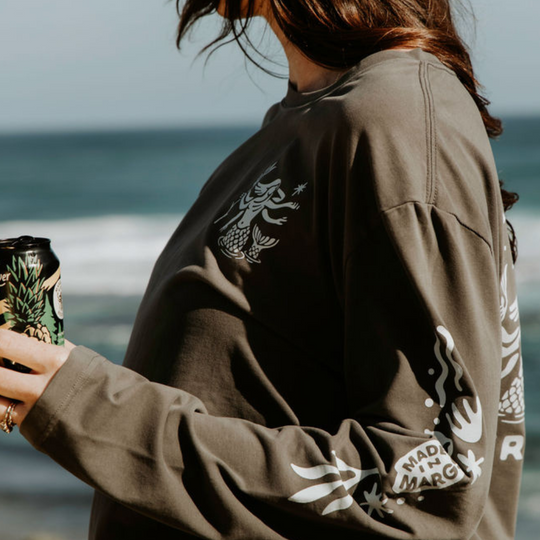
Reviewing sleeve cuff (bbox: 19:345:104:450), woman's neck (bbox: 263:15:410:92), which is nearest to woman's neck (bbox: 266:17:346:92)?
woman's neck (bbox: 263:15:410:92)

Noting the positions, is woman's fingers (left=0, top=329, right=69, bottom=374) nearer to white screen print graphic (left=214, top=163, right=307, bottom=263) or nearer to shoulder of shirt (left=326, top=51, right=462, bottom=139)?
white screen print graphic (left=214, top=163, right=307, bottom=263)

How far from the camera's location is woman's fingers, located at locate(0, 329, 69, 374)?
33.0 inches

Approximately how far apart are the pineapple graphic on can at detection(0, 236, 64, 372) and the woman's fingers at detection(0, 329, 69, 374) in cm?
2

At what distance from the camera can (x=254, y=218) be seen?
0.99 meters

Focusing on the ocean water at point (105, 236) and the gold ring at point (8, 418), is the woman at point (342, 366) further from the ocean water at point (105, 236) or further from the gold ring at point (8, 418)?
the ocean water at point (105, 236)

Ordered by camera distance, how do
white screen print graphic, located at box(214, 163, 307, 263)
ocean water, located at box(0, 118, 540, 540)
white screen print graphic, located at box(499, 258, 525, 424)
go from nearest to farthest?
white screen print graphic, located at box(214, 163, 307, 263) < white screen print graphic, located at box(499, 258, 525, 424) < ocean water, located at box(0, 118, 540, 540)

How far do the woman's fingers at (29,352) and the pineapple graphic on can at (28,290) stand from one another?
0.02 meters

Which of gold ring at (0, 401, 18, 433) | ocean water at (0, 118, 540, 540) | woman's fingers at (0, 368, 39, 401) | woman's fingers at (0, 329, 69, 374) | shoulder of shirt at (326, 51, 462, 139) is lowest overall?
ocean water at (0, 118, 540, 540)

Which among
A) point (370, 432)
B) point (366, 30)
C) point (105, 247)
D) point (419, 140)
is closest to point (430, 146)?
point (419, 140)

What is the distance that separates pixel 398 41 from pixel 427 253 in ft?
1.12

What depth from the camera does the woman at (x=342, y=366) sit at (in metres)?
0.83

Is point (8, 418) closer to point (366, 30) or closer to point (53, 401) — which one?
point (53, 401)

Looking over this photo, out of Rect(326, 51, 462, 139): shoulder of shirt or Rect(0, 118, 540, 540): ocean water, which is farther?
Rect(0, 118, 540, 540): ocean water

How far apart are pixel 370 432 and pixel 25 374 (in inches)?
16.5
